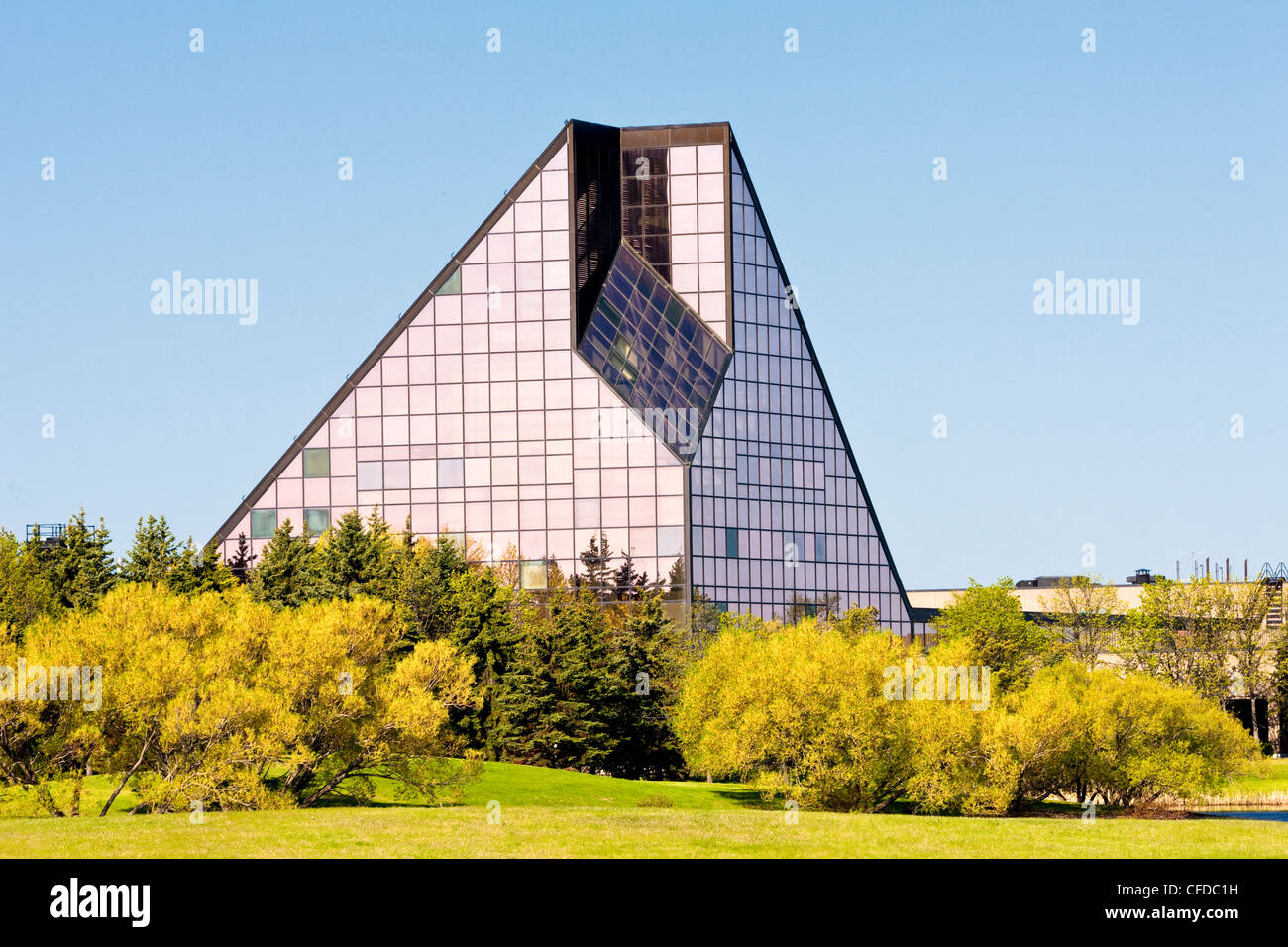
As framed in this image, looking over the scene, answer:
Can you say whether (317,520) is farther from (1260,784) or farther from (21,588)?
(1260,784)

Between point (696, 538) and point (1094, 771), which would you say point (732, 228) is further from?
point (1094, 771)

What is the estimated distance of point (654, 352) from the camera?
109 meters

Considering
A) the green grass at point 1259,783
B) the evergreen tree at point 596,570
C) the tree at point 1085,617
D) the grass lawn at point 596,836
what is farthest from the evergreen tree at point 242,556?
the green grass at point 1259,783

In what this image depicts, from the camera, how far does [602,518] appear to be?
105 m

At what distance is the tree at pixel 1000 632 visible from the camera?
3472 inches

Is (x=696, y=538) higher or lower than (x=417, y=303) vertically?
lower

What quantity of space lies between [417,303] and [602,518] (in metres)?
19.3

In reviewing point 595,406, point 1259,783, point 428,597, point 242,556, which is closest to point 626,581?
point 595,406

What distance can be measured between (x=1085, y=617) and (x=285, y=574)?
48.5m

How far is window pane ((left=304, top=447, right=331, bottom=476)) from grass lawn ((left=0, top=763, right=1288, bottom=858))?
60.7m

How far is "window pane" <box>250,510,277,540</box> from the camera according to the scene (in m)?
106

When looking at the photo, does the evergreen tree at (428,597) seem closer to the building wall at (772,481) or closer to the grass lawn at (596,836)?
the grass lawn at (596,836)

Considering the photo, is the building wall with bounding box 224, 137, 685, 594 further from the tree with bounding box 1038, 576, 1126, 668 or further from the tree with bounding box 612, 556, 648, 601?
the tree with bounding box 1038, 576, 1126, 668
